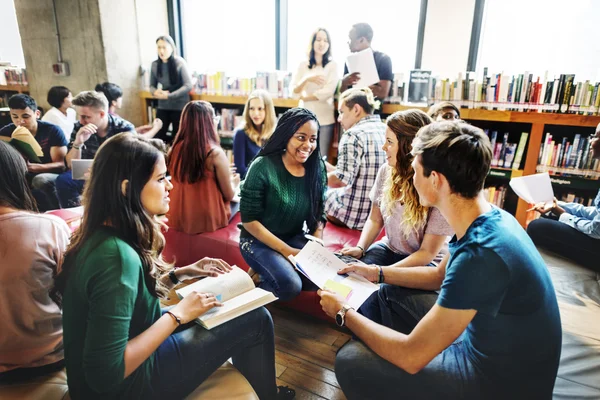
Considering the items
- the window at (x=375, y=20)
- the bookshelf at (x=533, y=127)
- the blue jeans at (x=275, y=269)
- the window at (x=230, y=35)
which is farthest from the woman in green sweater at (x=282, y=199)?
the window at (x=230, y=35)

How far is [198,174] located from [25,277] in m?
1.43

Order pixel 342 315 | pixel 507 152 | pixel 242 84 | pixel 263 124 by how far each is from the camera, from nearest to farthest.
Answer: pixel 342 315 → pixel 263 124 → pixel 507 152 → pixel 242 84

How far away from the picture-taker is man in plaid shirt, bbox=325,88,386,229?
2.42 m

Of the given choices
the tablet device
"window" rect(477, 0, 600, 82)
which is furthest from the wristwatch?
"window" rect(477, 0, 600, 82)

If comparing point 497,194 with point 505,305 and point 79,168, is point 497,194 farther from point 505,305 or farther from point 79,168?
point 79,168

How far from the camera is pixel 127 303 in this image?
2.97 ft

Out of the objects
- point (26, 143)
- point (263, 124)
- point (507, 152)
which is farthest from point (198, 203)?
→ point (507, 152)

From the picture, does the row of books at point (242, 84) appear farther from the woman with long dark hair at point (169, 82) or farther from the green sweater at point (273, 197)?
the green sweater at point (273, 197)

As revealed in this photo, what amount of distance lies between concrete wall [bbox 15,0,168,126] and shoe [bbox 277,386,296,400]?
15.4ft

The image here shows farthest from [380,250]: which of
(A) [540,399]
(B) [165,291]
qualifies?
(B) [165,291]

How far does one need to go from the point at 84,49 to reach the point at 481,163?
214 inches

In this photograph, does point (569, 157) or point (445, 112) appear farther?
point (569, 157)

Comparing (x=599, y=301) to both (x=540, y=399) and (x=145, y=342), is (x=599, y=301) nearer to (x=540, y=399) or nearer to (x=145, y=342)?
(x=540, y=399)

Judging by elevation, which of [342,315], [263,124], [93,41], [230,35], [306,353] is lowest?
[306,353]
